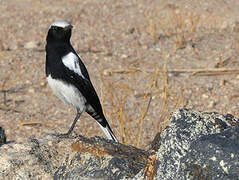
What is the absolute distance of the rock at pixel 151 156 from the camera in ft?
6.80

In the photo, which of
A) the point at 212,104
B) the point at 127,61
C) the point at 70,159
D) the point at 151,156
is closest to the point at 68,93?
the point at 70,159

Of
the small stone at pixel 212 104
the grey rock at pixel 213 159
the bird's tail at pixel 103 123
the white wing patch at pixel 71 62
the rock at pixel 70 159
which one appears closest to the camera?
the grey rock at pixel 213 159

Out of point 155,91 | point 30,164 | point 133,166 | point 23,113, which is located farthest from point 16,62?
point 133,166

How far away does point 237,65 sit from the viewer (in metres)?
6.36

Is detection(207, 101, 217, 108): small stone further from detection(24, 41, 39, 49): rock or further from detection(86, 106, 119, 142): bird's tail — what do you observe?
detection(24, 41, 39, 49): rock

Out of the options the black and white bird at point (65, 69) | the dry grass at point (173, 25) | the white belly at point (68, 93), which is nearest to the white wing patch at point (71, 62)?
the black and white bird at point (65, 69)

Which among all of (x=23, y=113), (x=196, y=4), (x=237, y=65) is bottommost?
(x=23, y=113)

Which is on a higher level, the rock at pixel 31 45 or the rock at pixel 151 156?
the rock at pixel 151 156

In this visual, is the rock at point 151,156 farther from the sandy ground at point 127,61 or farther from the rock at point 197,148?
the sandy ground at point 127,61

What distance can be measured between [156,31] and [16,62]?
231cm


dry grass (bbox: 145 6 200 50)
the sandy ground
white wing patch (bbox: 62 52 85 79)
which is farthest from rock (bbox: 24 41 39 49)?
white wing patch (bbox: 62 52 85 79)

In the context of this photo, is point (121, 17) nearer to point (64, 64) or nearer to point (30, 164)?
point (64, 64)

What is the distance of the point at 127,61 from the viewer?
21.5 feet

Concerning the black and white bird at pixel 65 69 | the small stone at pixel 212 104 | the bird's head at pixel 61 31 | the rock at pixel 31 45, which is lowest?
the small stone at pixel 212 104
